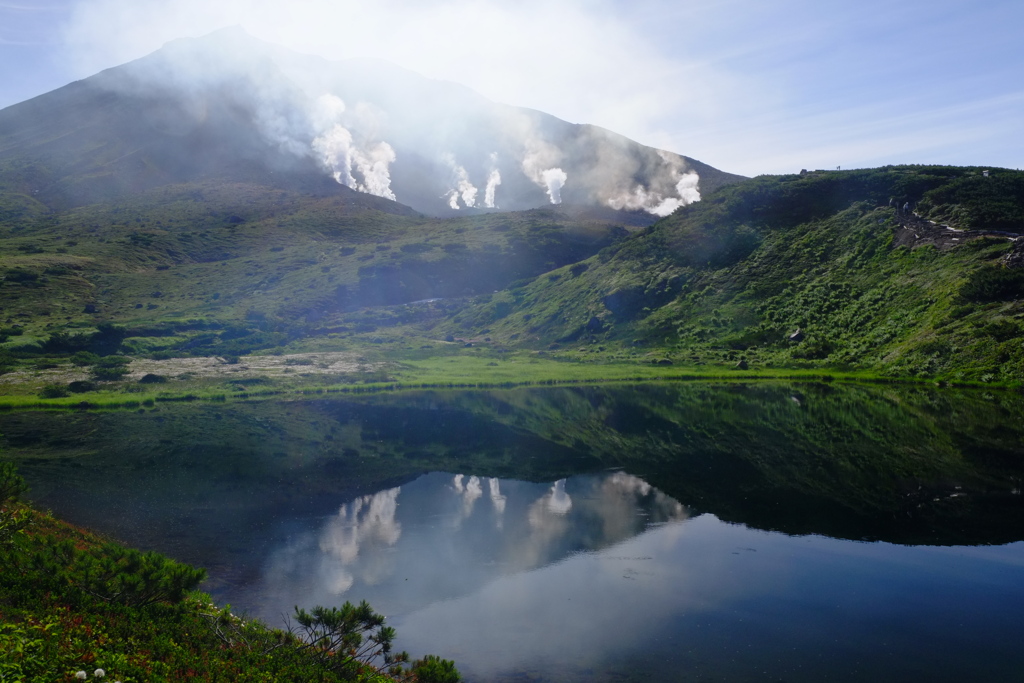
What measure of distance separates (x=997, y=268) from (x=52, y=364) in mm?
136431

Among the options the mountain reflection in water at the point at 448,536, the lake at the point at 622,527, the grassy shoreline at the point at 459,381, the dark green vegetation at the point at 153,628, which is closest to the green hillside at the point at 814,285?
the grassy shoreline at the point at 459,381

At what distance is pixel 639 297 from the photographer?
136250mm

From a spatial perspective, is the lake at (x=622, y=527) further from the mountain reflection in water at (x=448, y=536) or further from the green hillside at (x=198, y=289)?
the green hillside at (x=198, y=289)

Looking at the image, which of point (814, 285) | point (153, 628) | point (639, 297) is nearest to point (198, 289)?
point (639, 297)

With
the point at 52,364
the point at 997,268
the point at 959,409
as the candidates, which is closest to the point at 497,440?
the point at 959,409

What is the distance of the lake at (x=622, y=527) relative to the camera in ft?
64.8

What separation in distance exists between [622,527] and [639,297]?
10833 cm

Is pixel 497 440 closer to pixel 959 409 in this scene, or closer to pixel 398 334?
pixel 959 409

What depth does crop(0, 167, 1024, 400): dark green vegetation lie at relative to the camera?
8681cm

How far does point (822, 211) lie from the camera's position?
136m

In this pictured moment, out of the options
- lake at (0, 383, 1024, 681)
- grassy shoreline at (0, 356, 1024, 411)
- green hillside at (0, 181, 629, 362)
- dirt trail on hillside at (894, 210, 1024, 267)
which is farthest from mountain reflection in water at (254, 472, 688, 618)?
green hillside at (0, 181, 629, 362)

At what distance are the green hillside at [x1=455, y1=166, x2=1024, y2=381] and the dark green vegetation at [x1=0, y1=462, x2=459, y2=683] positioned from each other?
72853mm

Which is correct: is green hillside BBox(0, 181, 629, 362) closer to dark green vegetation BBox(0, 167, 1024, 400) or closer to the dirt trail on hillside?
dark green vegetation BBox(0, 167, 1024, 400)

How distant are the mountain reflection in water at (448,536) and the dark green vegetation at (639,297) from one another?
54.4 m
